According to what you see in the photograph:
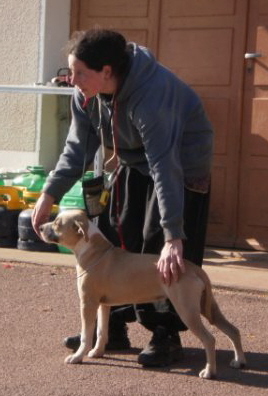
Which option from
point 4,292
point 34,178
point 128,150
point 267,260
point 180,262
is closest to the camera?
point 180,262

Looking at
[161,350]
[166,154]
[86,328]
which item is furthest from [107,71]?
[161,350]

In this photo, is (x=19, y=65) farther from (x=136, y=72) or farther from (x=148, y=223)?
(x=136, y=72)

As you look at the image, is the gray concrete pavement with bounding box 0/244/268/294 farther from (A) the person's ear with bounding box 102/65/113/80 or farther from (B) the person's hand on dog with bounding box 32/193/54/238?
(A) the person's ear with bounding box 102/65/113/80

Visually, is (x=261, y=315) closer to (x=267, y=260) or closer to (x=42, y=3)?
(x=267, y=260)

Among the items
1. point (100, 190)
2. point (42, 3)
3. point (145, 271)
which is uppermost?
point (42, 3)

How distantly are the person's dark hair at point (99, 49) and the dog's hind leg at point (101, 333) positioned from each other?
1372 millimetres

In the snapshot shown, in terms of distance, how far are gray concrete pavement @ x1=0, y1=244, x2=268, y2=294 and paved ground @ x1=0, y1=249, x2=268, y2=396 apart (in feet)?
0.07

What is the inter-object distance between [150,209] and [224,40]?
3525 millimetres

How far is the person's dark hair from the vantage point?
4.83 m

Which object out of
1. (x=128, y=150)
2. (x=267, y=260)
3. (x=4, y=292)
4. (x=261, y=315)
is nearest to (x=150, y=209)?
(x=128, y=150)

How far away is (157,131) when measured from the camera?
189 inches

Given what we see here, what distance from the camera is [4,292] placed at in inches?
278

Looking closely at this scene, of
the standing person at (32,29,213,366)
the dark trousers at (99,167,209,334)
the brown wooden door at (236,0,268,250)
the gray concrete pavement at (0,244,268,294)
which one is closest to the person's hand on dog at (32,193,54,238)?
the standing person at (32,29,213,366)

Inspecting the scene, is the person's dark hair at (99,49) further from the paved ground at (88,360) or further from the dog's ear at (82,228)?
the paved ground at (88,360)
